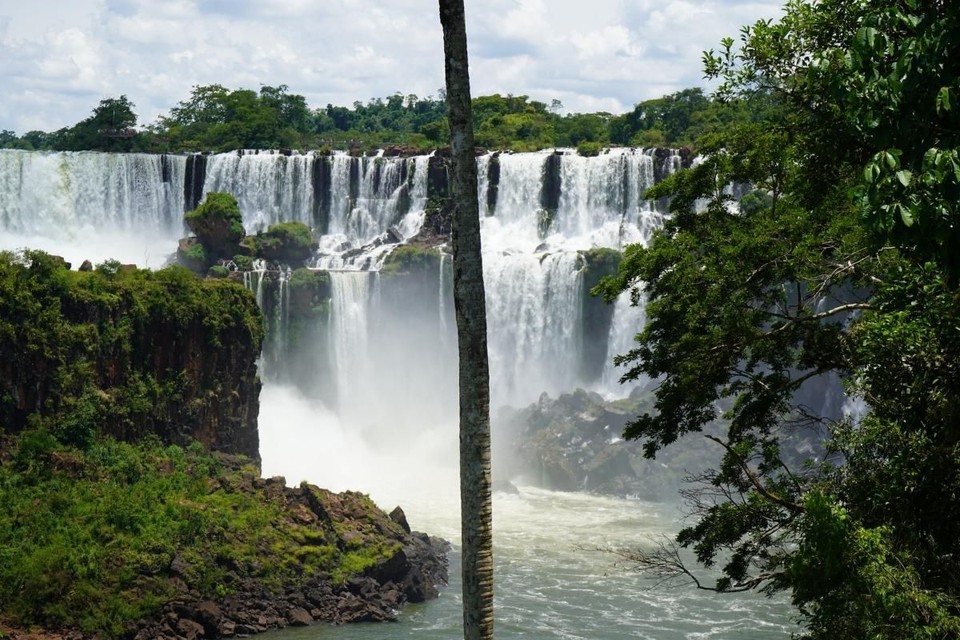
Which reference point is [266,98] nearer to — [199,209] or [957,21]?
[199,209]

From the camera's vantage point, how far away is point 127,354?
31703mm

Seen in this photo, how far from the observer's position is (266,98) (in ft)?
233

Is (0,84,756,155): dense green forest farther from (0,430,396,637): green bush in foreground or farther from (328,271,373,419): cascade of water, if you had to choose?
(0,430,396,637): green bush in foreground

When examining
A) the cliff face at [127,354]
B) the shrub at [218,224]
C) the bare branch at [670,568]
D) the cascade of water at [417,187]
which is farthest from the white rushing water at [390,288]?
the bare branch at [670,568]

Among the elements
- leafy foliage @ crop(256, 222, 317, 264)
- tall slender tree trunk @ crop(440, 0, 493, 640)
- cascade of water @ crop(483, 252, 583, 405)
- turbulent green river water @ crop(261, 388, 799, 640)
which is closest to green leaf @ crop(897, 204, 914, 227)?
tall slender tree trunk @ crop(440, 0, 493, 640)

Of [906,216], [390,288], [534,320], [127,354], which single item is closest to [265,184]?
[390,288]

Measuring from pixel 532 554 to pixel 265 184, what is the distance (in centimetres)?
2634

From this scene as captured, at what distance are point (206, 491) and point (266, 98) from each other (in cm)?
4484

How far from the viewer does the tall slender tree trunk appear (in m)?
8.97

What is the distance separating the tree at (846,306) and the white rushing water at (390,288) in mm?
19857

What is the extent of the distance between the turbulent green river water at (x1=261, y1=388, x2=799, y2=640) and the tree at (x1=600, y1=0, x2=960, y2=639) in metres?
11.2

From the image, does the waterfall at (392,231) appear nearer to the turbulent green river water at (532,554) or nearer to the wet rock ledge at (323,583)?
the turbulent green river water at (532,554)

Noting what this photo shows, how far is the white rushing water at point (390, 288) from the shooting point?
4069cm

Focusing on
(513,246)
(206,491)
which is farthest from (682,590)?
(513,246)
